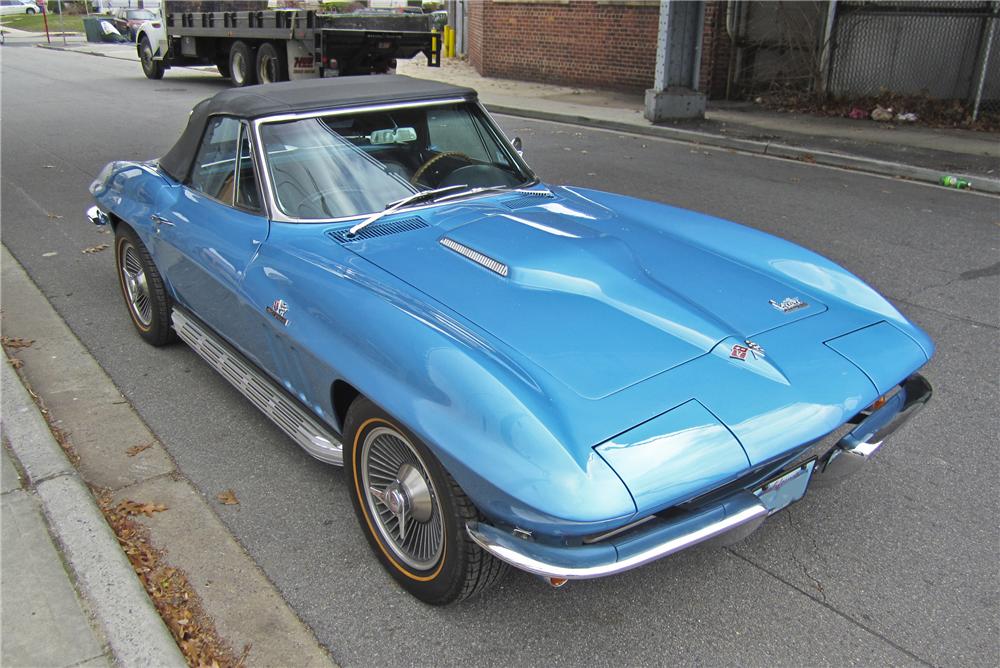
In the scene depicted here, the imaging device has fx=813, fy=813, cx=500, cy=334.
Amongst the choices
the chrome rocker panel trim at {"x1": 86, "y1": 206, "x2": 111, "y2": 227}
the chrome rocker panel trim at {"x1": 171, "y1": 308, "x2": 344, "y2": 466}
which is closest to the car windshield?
the chrome rocker panel trim at {"x1": 171, "y1": 308, "x2": 344, "y2": 466}

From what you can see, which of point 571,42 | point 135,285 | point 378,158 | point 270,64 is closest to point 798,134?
point 571,42

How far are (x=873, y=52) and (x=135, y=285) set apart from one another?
12.7 meters

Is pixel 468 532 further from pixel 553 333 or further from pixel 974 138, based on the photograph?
pixel 974 138

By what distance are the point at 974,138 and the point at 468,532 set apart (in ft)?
37.6

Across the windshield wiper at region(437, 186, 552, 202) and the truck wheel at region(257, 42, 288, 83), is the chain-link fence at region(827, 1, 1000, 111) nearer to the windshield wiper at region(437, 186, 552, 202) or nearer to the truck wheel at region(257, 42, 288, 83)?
the truck wheel at region(257, 42, 288, 83)

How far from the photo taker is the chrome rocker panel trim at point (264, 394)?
9.95 feet

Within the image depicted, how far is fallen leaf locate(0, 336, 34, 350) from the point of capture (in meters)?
4.74

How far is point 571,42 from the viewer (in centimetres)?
1684

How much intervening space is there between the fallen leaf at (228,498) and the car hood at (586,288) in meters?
1.14

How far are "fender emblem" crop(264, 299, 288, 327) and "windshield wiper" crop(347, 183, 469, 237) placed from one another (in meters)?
0.42

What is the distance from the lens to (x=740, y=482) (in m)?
2.41

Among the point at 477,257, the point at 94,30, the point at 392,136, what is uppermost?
the point at 94,30

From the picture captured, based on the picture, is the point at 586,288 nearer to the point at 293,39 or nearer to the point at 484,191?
the point at 484,191

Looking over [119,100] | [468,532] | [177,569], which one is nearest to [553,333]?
[468,532]
